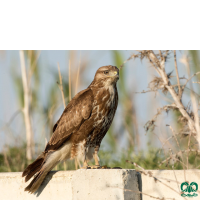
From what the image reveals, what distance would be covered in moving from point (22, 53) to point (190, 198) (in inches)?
235

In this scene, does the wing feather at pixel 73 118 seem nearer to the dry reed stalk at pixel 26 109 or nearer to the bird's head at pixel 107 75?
the bird's head at pixel 107 75

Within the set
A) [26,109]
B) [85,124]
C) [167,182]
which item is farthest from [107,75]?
[26,109]

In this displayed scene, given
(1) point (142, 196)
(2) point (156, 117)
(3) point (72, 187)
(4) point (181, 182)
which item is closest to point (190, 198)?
(4) point (181, 182)

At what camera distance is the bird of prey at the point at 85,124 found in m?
4.54

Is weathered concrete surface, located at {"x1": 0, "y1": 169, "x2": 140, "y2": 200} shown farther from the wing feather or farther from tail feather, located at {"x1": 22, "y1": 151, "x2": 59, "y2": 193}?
the wing feather

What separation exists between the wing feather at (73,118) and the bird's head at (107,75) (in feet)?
0.71

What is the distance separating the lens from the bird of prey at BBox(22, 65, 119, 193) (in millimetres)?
4543

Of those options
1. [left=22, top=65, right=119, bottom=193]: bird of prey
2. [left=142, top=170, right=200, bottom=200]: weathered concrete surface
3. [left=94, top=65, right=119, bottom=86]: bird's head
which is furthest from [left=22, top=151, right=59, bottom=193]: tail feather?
[left=142, top=170, right=200, bottom=200]: weathered concrete surface

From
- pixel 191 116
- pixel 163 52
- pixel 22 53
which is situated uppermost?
pixel 22 53

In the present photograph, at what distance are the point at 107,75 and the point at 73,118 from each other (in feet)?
2.36

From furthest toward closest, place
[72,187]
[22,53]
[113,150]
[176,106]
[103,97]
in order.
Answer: [22,53] → [113,150] → [176,106] → [103,97] → [72,187]

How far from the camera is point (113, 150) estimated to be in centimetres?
729

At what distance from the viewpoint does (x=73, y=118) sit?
4.64 m
